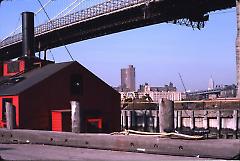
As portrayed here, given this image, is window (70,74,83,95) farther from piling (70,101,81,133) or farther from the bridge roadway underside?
the bridge roadway underside

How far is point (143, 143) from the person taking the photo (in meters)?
12.5

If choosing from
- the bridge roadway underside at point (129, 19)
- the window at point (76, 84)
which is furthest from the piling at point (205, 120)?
the bridge roadway underside at point (129, 19)

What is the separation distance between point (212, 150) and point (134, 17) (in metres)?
44.6

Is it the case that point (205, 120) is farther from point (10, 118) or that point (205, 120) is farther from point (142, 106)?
point (10, 118)

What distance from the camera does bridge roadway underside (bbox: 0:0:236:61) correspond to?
47438 millimetres

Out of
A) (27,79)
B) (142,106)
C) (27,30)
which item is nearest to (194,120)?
(142,106)

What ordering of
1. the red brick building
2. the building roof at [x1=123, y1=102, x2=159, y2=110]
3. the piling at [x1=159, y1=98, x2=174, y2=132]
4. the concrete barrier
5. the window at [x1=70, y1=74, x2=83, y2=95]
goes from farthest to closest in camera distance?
1. the building roof at [x1=123, y1=102, x2=159, y2=110]
2. the window at [x1=70, y1=74, x2=83, y2=95]
3. the red brick building
4. the piling at [x1=159, y1=98, x2=174, y2=132]
5. the concrete barrier

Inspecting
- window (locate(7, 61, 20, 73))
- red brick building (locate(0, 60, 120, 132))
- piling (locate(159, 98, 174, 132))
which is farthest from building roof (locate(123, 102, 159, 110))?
piling (locate(159, 98, 174, 132))

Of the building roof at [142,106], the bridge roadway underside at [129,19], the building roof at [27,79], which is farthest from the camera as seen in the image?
the bridge roadway underside at [129,19]

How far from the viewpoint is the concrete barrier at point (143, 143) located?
10547 millimetres

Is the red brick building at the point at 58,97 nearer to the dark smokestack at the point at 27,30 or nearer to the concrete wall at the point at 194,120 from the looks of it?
the concrete wall at the point at 194,120

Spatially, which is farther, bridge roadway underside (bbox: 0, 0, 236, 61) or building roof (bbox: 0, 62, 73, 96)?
bridge roadway underside (bbox: 0, 0, 236, 61)

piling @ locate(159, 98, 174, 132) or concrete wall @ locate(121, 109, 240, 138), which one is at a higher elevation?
piling @ locate(159, 98, 174, 132)

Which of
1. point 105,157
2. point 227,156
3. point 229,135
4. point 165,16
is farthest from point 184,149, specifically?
point 165,16
